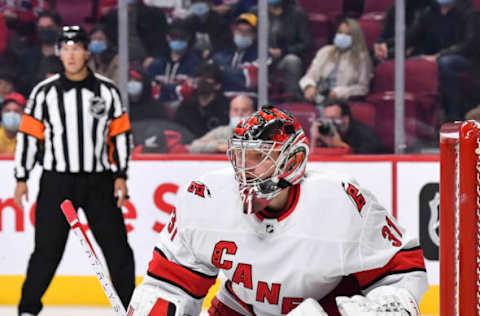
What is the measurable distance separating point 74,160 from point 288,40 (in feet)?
4.66

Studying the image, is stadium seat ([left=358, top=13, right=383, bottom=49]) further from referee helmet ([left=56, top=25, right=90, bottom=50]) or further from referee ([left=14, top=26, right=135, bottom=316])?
referee helmet ([left=56, top=25, right=90, bottom=50])

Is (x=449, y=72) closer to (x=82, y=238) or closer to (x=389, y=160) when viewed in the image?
(x=389, y=160)

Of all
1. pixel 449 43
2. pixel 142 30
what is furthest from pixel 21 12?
pixel 449 43

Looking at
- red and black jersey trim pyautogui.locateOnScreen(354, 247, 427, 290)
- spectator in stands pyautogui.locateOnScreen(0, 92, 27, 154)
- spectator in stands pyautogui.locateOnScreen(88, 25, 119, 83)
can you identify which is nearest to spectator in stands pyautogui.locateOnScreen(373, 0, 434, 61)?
spectator in stands pyautogui.locateOnScreen(88, 25, 119, 83)

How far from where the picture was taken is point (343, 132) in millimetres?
5191

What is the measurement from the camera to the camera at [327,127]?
521cm

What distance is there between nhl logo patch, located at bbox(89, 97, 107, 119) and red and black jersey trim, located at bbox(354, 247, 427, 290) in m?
2.56

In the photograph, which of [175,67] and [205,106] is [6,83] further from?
[205,106]

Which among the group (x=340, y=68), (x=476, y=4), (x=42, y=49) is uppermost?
(x=476, y=4)

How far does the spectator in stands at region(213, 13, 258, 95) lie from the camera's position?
5277 millimetres

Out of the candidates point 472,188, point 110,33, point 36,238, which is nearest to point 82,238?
point 472,188

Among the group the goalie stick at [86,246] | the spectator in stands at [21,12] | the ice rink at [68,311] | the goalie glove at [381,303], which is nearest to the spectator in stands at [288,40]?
the spectator in stands at [21,12]

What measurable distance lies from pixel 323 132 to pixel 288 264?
2.98 meters

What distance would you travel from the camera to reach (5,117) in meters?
5.24
